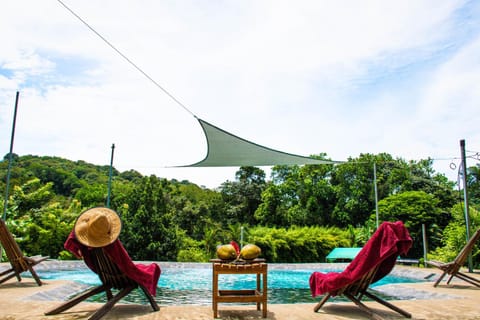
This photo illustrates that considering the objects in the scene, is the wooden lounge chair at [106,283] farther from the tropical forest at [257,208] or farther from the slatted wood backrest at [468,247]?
the tropical forest at [257,208]

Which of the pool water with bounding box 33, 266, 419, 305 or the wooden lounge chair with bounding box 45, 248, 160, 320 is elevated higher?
the wooden lounge chair with bounding box 45, 248, 160, 320

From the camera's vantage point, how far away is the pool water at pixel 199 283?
4.95m

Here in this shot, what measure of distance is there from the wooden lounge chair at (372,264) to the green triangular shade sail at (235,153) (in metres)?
4.10

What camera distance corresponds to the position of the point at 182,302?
4.64m

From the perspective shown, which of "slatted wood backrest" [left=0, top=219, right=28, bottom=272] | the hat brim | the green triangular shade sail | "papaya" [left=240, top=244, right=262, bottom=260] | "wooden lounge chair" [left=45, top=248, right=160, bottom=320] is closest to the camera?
the hat brim

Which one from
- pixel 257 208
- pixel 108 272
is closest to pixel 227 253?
pixel 108 272

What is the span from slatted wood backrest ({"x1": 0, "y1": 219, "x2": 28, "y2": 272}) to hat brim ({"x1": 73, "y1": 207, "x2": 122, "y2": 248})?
1756 mm

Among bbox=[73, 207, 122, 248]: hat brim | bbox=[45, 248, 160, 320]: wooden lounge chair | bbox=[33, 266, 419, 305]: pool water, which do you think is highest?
bbox=[73, 207, 122, 248]: hat brim

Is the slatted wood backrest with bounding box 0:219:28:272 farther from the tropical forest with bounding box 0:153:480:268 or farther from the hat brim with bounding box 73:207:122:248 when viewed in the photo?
the tropical forest with bounding box 0:153:480:268

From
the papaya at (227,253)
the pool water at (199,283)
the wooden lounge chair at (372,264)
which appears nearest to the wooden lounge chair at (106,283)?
the papaya at (227,253)

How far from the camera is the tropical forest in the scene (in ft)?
33.7

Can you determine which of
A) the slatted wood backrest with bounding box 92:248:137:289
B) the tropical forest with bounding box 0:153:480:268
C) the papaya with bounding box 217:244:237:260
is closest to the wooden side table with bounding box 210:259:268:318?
the papaya with bounding box 217:244:237:260

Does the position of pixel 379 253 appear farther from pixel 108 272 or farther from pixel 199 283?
pixel 199 283

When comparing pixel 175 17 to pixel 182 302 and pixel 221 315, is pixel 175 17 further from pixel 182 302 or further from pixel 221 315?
pixel 221 315
